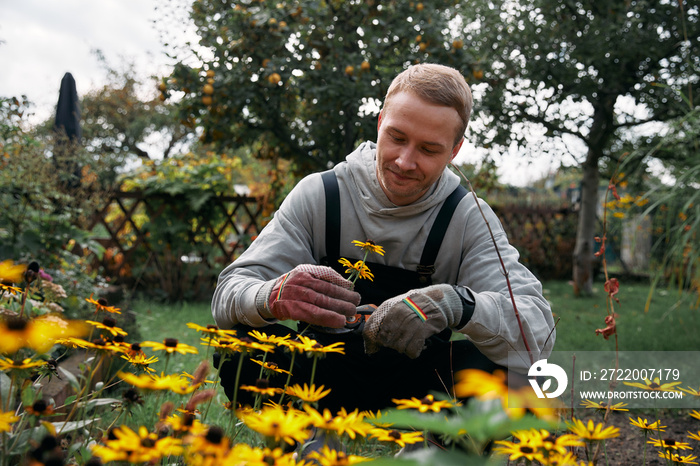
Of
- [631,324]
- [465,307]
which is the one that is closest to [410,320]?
[465,307]

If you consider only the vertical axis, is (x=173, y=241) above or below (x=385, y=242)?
below

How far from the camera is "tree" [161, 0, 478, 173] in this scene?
477cm

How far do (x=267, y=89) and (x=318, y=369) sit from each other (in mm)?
3593

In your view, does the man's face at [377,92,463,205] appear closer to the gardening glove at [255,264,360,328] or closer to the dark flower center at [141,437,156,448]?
the gardening glove at [255,264,360,328]

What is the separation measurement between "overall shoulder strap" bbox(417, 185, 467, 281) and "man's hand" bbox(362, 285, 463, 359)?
1.90 feet

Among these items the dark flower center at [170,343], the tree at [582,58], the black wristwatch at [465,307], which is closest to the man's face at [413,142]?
the black wristwatch at [465,307]

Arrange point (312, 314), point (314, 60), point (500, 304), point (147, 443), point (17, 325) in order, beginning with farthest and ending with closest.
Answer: point (314, 60)
point (500, 304)
point (312, 314)
point (17, 325)
point (147, 443)

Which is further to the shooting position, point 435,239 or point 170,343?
point 435,239

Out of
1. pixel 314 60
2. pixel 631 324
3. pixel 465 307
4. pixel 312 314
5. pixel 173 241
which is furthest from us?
pixel 173 241

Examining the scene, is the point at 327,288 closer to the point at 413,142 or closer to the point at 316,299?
the point at 316,299

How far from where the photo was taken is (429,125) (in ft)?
6.56

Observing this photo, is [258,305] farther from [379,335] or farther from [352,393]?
[352,393]

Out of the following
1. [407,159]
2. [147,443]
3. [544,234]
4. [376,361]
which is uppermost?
[544,234]

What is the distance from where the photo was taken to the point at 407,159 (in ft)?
6.69
